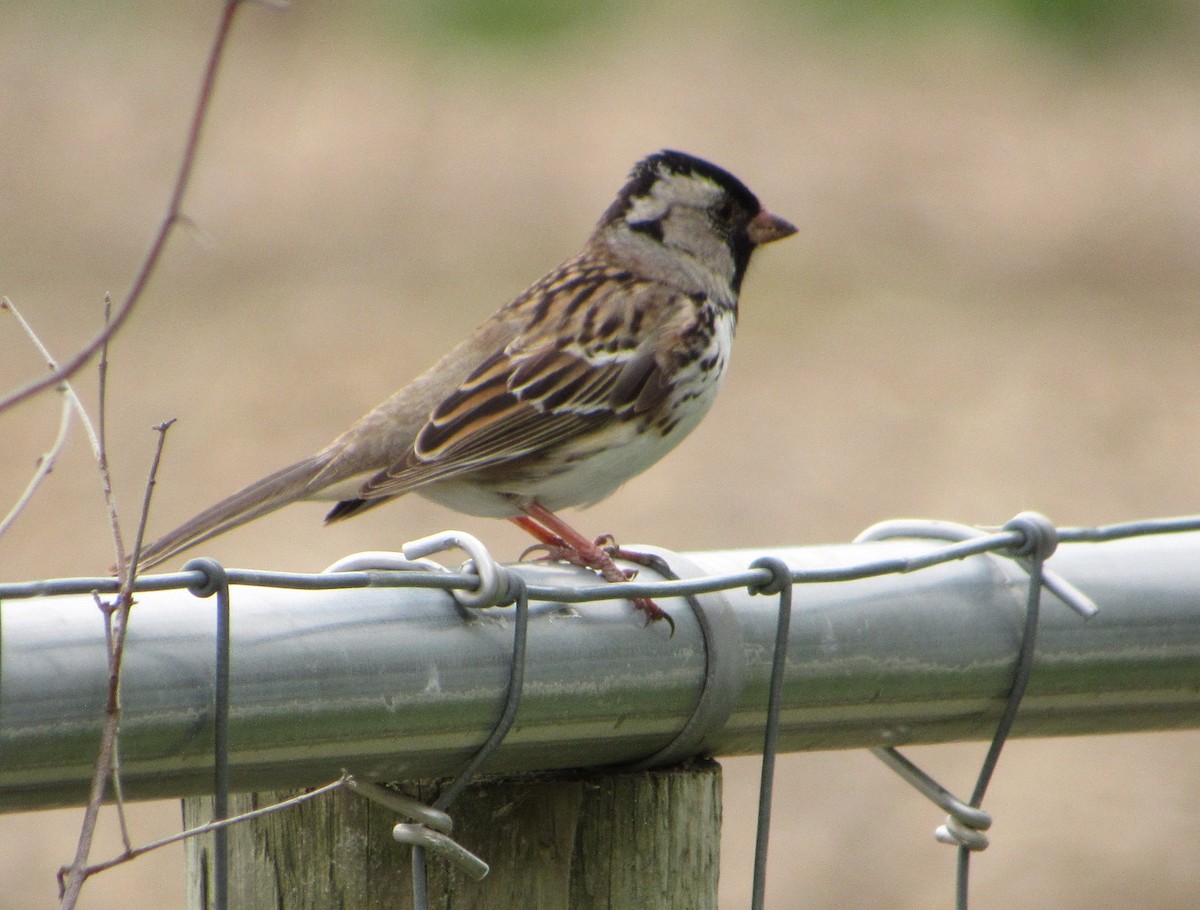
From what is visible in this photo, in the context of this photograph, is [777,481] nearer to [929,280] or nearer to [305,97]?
[929,280]

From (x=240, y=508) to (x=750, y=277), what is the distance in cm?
433

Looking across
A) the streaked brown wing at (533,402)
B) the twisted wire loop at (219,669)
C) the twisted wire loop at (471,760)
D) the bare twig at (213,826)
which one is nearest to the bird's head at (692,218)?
the streaked brown wing at (533,402)

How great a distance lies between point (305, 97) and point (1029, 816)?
33.1 ft

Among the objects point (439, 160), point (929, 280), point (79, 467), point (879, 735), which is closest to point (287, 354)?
point (79, 467)

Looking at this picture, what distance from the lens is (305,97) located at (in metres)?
15.1

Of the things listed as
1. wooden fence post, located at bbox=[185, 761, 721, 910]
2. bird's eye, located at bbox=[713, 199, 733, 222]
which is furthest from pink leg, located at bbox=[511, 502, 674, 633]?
bird's eye, located at bbox=[713, 199, 733, 222]

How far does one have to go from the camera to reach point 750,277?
768 centimetres

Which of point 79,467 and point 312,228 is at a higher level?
point 312,228

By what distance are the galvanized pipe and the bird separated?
136 cm

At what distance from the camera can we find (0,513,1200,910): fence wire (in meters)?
1.71

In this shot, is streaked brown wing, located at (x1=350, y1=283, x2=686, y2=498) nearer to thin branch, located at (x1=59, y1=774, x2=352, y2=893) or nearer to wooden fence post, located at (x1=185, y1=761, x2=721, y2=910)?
wooden fence post, located at (x1=185, y1=761, x2=721, y2=910)

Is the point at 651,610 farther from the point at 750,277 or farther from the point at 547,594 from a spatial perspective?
the point at 750,277

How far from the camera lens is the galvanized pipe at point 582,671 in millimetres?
1684

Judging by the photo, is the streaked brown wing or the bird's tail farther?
the streaked brown wing
